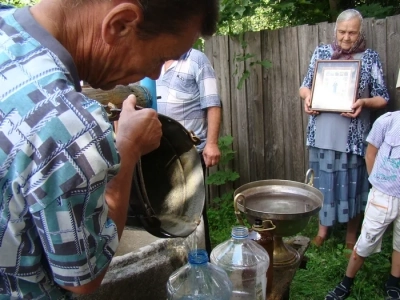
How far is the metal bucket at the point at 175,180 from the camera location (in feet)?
4.57

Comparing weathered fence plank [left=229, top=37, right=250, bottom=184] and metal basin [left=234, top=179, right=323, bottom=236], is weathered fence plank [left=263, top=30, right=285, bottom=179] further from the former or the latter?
metal basin [left=234, top=179, right=323, bottom=236]

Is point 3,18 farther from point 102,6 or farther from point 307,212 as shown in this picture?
point 307,212

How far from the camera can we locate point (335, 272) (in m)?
3.39

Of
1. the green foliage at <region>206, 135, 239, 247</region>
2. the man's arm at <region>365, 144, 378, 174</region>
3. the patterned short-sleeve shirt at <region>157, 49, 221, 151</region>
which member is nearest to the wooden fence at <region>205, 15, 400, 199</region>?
the green foliage at <region>206, 135, 239, 247</region>

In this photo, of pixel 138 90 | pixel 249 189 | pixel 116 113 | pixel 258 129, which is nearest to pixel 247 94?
pixel 258 129

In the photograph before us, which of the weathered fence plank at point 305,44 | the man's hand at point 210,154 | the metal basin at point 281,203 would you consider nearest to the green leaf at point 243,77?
the weathered fence plank at point 305,44

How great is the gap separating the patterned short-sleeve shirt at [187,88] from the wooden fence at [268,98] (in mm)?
1087

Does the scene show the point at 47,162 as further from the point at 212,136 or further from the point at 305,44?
the point at 305,44

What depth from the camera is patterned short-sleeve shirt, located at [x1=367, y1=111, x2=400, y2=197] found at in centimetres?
283

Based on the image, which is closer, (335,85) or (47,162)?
(47,162)

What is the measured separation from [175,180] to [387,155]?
6.21ft

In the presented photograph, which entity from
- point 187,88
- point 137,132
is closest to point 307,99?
point 187,88

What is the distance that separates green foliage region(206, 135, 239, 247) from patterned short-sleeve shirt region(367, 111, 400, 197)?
66.9 inches

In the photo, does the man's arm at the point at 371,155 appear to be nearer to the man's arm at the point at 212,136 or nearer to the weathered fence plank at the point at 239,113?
the man's arm at the point at 212,136
